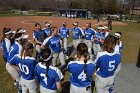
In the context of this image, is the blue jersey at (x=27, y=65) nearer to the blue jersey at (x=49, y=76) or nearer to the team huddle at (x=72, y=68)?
the team huddle at (x=72, y=68)

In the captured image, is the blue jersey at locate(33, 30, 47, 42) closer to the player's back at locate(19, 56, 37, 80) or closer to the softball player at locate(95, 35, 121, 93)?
the player's back at locate(19, 56, 37, 80)

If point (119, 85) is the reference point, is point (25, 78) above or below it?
above

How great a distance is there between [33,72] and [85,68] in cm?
145

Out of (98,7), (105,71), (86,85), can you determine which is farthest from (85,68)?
(98,7)

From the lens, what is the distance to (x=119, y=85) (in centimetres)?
955

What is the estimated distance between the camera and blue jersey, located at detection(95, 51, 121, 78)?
5816 millimetres

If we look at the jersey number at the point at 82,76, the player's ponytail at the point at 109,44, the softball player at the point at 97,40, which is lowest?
the softball player at the point at 97,40

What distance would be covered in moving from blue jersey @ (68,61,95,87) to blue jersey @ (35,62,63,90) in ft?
0.96

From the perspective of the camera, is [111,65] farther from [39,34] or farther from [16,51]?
[39,34]

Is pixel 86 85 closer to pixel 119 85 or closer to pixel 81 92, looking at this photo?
pixel 81 92

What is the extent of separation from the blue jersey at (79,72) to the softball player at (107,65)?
1.98ft

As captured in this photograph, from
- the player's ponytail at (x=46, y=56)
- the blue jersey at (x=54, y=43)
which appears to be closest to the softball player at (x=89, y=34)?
the blue jersey at (x=54, y=43)

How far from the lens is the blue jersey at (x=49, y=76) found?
5212mm

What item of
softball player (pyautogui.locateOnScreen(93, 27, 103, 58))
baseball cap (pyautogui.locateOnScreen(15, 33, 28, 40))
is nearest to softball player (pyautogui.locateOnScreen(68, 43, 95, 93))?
baseball cap (pyautogui.locateOnScreen(15, 33, 28, 40))
